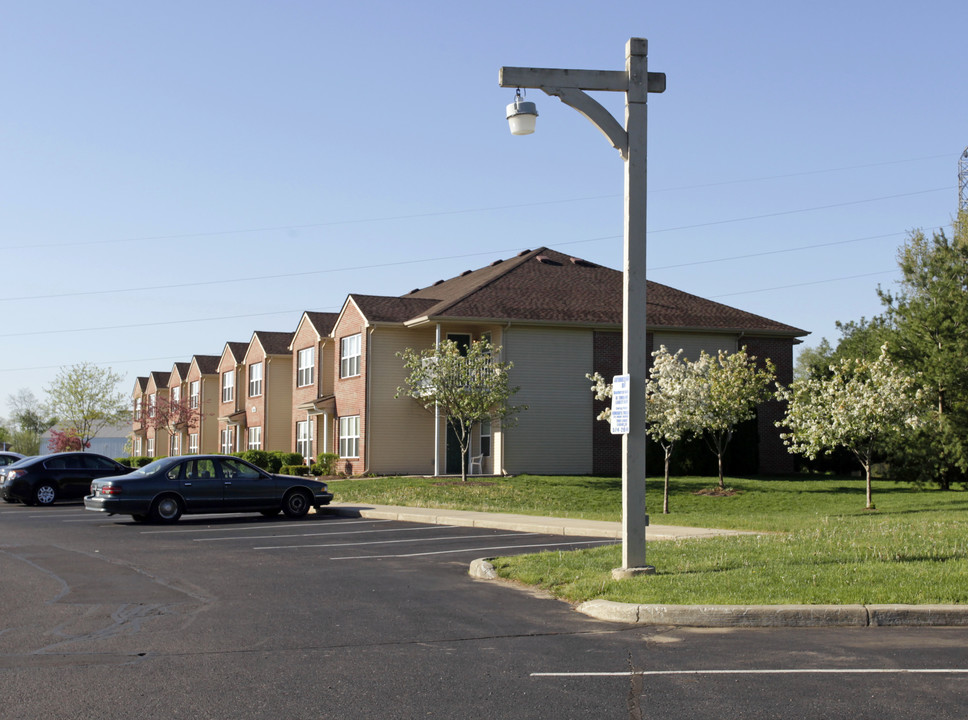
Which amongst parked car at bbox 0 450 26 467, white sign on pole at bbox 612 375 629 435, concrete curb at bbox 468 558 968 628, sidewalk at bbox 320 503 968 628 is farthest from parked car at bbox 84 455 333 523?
parked car at bbox 0 450 26 467

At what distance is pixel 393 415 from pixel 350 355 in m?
3.54

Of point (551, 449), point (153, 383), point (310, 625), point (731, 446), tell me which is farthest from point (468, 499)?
point (153, 383)

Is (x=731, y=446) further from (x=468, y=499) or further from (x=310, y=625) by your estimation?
(x=310, y=625)

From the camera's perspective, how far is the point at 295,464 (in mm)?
42594

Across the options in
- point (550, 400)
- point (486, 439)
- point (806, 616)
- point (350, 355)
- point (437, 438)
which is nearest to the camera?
point (806, 616)

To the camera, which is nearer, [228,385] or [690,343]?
[690,343]

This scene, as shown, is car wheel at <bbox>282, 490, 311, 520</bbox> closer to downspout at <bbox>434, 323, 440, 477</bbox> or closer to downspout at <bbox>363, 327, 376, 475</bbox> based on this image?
downspout at <bbox>434, 323, 440, 477</bbox>

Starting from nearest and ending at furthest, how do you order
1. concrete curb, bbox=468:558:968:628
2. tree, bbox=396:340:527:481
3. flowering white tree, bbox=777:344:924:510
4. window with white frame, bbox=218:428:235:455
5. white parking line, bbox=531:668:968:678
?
1. white parking line, bbox=531:668:968:678
2. concrete curb, bbox=468:558:968:628
3. flowering white tree, bbox=777:344:924:510
4. tree, bbox=396:340:527:481
5. window with white frame, bbox=218:428:235:455

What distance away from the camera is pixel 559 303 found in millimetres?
37719

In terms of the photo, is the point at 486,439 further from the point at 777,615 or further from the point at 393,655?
the point at 393,655

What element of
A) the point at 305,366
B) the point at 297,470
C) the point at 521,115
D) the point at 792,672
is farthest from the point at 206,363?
the point at 792,672

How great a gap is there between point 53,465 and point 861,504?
2189cm

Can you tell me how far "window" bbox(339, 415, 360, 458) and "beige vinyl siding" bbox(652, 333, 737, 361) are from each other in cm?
1156

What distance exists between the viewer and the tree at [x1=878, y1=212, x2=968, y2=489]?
97.9ft
